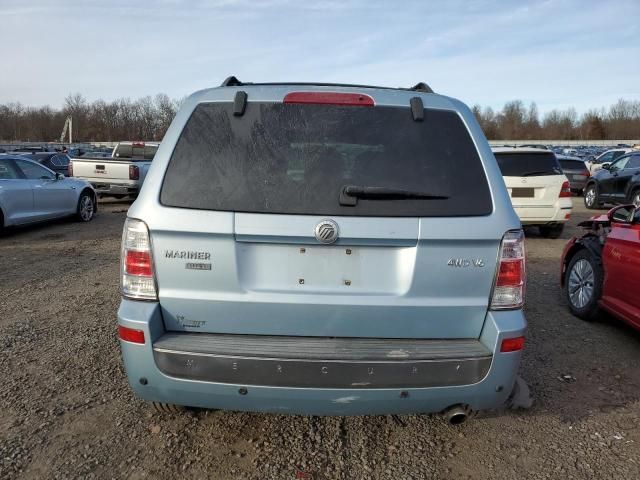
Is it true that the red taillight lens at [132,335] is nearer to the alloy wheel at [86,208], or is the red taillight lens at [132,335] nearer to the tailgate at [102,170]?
the alloy wheel at [86,208]

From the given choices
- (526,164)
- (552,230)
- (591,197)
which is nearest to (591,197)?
(591,197)

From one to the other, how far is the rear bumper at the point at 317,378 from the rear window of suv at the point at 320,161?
25.1 inches

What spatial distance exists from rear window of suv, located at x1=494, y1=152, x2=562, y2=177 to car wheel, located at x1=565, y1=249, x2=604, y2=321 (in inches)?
169

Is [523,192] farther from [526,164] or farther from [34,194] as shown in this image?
[34,194]

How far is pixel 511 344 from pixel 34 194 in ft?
33.9

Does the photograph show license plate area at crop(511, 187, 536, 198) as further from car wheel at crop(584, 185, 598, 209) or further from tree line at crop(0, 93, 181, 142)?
tree line at crop(0, 93, 181, 142)

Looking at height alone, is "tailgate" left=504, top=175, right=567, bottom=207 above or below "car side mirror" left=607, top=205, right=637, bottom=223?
below

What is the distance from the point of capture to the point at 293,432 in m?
3.09

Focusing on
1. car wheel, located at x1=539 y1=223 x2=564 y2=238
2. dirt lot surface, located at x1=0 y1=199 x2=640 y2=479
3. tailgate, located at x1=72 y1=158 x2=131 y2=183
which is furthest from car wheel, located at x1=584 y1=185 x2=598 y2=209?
tailgate, located at x1=72 y1=158 x2=131 y2=183

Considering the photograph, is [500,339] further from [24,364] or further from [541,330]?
[24,364]

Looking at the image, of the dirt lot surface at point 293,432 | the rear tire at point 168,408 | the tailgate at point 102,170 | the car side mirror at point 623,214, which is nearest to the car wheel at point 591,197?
the car side mirror at point 623,214

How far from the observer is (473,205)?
97.7 inches

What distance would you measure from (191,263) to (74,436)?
1.46m

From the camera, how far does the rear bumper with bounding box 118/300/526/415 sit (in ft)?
7.82
